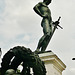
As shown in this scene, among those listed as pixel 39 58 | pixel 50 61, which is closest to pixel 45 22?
pixel 50 61

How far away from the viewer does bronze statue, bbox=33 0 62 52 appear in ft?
23.9

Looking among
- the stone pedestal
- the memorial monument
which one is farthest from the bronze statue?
the stone pedestal

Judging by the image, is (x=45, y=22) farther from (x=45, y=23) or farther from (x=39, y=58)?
(x=39, y=58)

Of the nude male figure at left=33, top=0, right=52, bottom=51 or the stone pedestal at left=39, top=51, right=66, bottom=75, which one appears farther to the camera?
the nude male figure at left=33, top=0, right=52, bottom=51

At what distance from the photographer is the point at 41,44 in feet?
23.9

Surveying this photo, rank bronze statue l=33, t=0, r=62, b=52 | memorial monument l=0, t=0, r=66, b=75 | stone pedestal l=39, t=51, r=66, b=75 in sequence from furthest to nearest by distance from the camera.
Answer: bronze statue l=33, t=0, r=62, b=52 → stone pedestal l=39, t=51, r=66, b=75 → memorial monument l=0, t=0, r=66, b=75

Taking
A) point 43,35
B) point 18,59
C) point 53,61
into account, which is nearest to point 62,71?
point 53,61

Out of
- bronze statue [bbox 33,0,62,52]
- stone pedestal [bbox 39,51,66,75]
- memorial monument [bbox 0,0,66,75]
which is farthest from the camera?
bronze statue [bbox 33,0,62,52]

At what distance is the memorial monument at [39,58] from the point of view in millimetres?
3178

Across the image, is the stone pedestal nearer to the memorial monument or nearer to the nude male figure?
the memorial monument

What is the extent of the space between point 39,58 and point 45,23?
4.54 meters

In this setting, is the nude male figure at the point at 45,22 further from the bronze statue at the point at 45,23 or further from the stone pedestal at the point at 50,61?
the stone pedestal at the point at 50,61

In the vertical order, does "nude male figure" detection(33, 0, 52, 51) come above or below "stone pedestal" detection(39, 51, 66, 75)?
above

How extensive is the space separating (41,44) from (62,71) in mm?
1349
